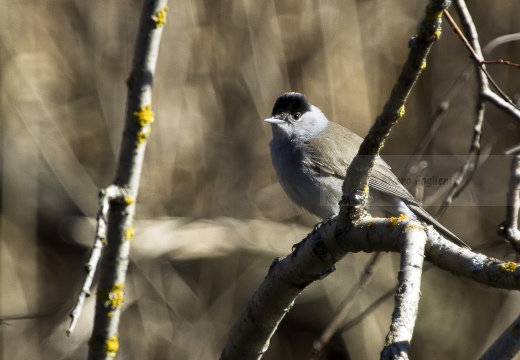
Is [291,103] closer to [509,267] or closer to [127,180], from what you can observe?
[127,180]

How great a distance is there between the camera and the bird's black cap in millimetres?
4145

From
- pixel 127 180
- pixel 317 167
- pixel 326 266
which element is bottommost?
pixel 326 266

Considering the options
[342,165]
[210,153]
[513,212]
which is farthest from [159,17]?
[210,153]

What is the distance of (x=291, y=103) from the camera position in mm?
4160

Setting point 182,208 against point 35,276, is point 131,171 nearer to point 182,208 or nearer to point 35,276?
point 182,208

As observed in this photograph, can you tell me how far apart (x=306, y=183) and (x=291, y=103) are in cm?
62

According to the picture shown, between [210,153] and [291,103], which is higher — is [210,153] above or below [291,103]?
above

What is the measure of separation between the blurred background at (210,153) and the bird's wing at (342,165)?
177 centimetres

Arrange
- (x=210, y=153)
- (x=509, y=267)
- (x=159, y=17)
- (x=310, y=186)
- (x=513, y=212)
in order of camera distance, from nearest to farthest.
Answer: (x=509, y=267), (x=159, y=17), (x=513, y=212), (x=310, y=186), (x=210, y=153)

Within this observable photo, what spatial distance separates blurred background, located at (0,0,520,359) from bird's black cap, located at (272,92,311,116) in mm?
1624

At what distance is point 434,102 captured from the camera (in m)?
5.94

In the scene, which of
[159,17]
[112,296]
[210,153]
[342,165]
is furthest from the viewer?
[210,153]

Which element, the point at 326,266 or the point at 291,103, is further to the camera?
the point at 291,103

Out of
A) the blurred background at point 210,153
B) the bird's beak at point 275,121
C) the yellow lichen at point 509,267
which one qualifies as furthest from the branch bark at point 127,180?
the blurred background at point 210,153
